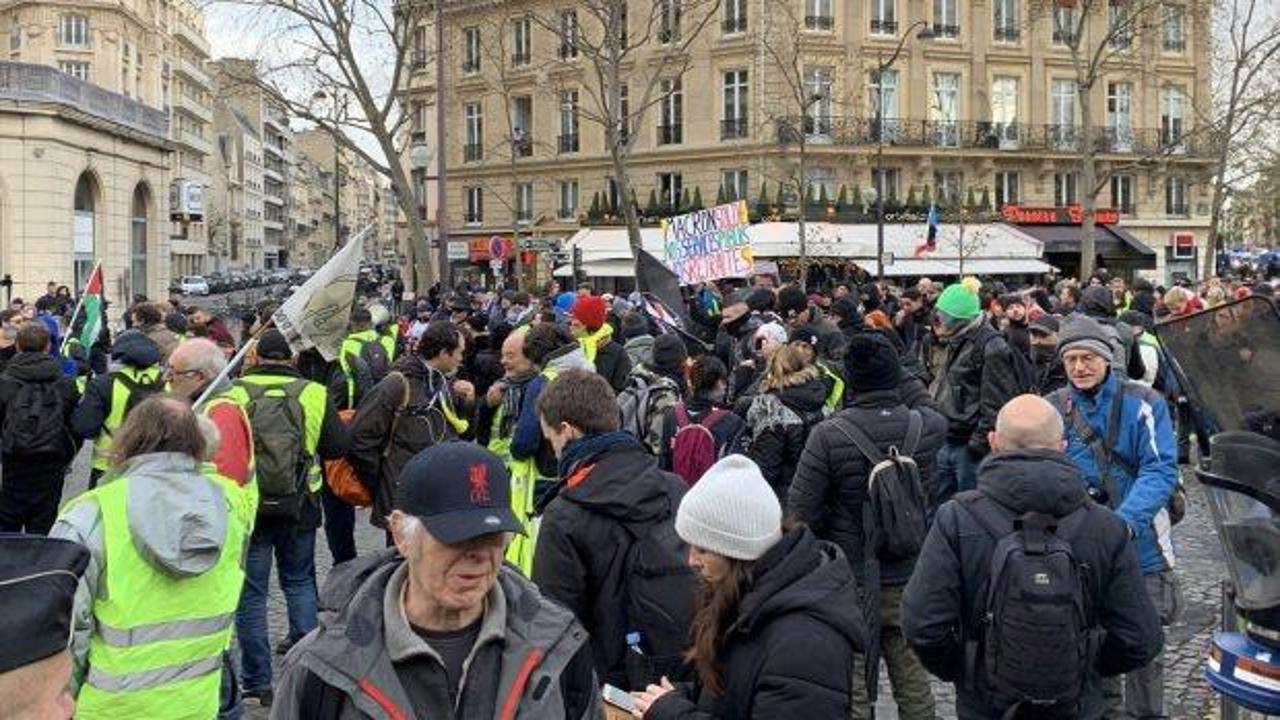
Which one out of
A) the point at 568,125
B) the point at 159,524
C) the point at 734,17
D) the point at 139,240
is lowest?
the point at 159,524

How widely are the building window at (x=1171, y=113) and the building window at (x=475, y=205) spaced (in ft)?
84.3

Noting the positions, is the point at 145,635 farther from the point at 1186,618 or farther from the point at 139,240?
the point at 139,240

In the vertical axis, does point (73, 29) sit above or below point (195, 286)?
above

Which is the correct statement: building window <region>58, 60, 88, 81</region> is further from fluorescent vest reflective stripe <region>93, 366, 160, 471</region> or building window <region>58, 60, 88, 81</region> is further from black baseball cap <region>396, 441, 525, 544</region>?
black baseball cap <region>396, 441, 525, 544</region>

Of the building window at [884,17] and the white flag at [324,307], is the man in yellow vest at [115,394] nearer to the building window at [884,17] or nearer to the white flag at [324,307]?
the white flag at [324,307]

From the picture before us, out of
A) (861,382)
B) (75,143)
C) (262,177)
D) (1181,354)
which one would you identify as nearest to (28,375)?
(861,382)

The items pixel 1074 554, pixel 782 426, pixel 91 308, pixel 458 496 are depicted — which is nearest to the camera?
pixel 458 496

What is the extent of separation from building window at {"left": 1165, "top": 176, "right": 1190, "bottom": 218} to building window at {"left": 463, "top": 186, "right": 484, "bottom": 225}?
25.8 meters

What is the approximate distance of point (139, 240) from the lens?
41562 mm

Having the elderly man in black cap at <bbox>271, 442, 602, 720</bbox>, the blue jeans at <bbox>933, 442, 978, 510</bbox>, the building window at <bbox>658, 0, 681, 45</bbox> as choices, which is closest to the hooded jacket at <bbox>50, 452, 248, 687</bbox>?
the elderly man in black cap at <bbox>271, 442, 602, 720</bbox>

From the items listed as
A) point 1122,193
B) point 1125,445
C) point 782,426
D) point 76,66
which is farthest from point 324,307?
point 76,66

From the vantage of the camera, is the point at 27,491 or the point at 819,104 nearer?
the point at 27,491

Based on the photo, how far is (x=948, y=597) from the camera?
4.04 m

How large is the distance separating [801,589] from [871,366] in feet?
8.31
